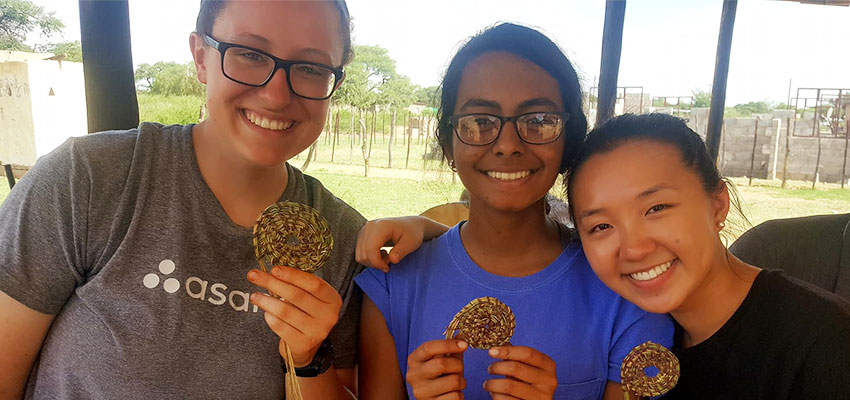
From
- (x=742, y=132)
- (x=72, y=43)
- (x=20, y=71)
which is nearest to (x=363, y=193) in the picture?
(x=20, y=71)

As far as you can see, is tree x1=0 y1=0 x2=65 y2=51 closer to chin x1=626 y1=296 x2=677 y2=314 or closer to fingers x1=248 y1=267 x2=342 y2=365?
fingers x1=248 y1=267 x2=342 y2=365

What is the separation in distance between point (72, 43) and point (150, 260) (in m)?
26.8

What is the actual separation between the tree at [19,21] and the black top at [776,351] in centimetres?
2312

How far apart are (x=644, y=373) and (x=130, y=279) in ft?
5.36

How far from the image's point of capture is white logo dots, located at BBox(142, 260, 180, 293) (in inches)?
69.5

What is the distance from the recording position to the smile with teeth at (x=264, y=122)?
1.77 meters

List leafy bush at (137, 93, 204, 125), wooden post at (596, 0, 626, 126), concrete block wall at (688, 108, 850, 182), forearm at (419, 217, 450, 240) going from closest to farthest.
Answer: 1. forearm at (419, 217, 450, 240)
2. wooden post at (596, 0, 626, 126)
3. leafy bush at (137, 93, 204, 125)
4. concrete block wall at (688, 108, 850, 182)

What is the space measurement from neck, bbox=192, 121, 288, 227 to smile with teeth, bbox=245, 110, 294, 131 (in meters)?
0.19

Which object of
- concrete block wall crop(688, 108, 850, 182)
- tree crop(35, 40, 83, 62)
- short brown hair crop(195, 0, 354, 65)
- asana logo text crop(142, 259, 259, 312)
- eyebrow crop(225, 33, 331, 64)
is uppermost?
tree crop(35, 40, 83, 62)

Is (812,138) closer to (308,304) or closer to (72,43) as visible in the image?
(308,304)

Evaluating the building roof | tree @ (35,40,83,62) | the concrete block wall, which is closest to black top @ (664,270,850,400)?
the concrete block wall

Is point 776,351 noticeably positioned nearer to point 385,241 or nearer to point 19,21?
point 385,241

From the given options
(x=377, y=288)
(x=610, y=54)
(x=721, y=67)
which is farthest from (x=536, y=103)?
(x=721, y=67)

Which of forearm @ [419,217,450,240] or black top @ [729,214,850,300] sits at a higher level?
forearm @ [419,217,450,240]
